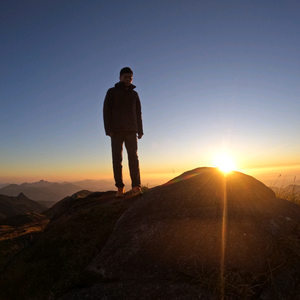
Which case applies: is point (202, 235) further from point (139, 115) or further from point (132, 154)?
point (139, 115)

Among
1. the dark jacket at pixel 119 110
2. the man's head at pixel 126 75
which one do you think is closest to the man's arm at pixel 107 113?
the dark jacket at pixel 119 110

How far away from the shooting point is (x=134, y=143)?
20.7 ft

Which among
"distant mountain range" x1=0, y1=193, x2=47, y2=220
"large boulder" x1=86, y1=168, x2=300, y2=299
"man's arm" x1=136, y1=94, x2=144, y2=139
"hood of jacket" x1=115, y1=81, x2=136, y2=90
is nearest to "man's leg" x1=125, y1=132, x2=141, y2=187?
"man's arm" x1=136, y1=94, x2=144, y2=139

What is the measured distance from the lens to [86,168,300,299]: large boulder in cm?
267

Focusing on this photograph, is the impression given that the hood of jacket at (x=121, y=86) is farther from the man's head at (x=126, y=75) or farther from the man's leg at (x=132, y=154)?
the man's leg at (x=132, y=154)

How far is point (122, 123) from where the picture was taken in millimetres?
6125

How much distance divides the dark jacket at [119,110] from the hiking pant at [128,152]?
8.9 inches

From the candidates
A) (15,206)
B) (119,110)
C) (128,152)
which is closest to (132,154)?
(128,152)

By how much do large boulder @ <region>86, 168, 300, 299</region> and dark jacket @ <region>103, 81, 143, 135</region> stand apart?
9.64 feet

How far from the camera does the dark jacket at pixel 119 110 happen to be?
20.3 feet

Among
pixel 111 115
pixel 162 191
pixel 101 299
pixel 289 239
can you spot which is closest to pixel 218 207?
pixel 289 239

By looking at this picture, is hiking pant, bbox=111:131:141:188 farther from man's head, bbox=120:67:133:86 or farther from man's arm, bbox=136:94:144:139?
man's head, bbox=120:67:133:86

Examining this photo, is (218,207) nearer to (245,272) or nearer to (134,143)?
(245,272)

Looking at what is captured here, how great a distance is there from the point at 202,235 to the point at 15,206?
41189 millimetres
